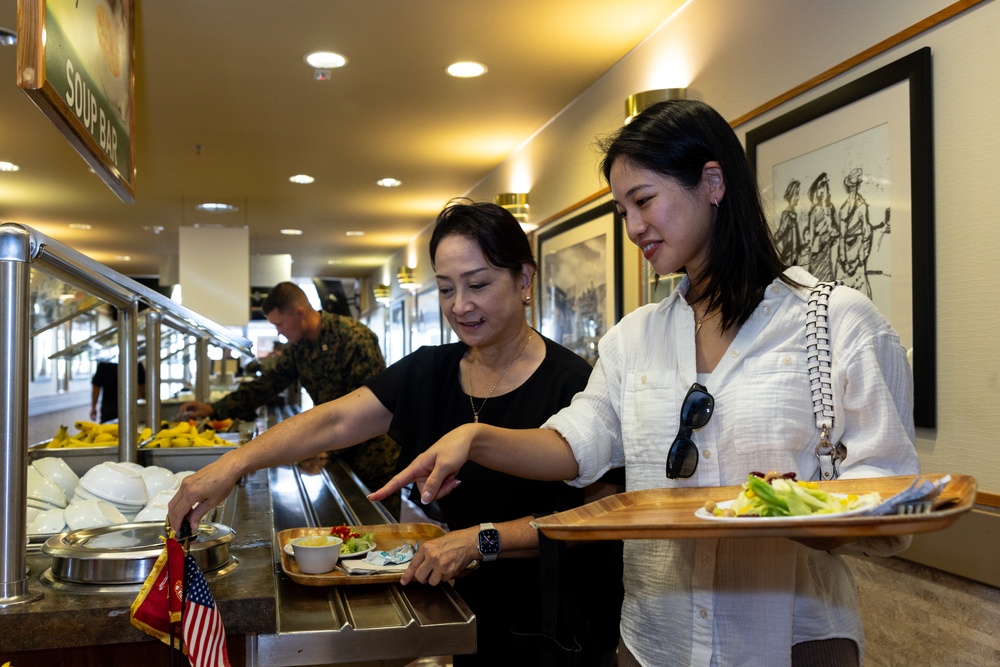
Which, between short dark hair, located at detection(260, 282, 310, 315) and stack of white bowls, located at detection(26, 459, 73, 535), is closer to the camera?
stack of white bowls, located at detection(26, 459, 73, 535)

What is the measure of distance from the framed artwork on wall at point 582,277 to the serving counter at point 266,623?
3.56 m

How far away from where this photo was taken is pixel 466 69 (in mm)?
4934

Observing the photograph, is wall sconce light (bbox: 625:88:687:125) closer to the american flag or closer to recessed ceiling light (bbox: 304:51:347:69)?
recessed ceiling light (bbox: 304:51:347:69)

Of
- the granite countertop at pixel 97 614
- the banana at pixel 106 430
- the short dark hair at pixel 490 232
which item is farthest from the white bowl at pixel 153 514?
the banana at pixel 106 430

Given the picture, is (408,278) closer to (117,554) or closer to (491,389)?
(491,389)

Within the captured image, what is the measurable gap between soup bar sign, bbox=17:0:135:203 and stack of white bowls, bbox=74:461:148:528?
2.70 ft

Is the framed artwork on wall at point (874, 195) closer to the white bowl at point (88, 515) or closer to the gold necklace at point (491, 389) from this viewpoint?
the gold necklace at point (491, 389)

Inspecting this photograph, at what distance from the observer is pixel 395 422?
1.82 metres

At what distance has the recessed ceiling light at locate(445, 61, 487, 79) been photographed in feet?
15.9

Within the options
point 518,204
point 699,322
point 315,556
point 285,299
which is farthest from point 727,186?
point 518,204

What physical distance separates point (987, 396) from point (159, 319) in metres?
2.95

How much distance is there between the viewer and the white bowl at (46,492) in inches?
77.5

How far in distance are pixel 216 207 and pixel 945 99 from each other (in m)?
8.49

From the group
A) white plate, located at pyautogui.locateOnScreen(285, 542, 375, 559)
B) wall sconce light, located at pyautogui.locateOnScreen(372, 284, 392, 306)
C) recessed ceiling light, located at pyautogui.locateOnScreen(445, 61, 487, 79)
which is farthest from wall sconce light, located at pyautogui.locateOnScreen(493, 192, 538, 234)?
wall sconce light, located at pyautogui.locateOnScreen(372, 284, 392, 306)
